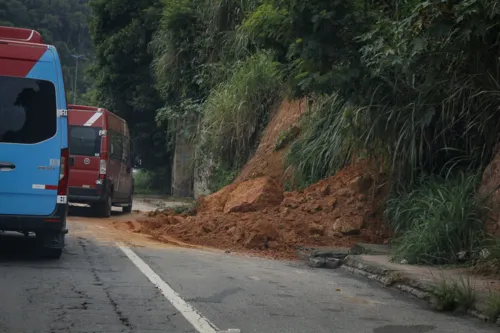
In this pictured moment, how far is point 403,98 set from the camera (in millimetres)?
13898

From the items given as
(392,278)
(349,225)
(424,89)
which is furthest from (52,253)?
(424,89)

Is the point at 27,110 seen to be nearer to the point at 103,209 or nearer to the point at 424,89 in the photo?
the point at 424,89

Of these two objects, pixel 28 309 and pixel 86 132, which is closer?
pixel 28 309

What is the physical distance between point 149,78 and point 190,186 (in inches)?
294

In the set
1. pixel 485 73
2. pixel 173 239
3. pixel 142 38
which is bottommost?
pixel 173 239

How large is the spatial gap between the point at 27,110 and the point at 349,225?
6.56m

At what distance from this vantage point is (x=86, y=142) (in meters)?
20.0

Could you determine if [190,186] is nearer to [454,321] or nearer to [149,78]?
[149,78]

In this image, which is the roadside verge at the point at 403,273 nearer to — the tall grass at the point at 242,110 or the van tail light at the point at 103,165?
the van tail light at the point at 103,165

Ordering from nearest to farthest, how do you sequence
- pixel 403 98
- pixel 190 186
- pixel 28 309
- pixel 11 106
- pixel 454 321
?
pixel 28 309 < pixel 454 321 < pixel 11 106 < pixel 403 98 < pixel 190 186

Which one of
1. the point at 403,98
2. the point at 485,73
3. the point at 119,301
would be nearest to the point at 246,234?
the point at 403,98

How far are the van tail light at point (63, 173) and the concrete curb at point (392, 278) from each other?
445 centimetres

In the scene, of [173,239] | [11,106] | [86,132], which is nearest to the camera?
[11,106]

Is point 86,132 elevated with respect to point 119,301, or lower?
elevated
